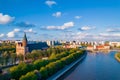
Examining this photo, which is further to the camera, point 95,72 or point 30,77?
point 95,72

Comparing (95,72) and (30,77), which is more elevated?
(30,77)

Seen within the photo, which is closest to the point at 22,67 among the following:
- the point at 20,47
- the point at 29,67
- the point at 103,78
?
the point at 29,67

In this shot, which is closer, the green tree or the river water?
the green tree

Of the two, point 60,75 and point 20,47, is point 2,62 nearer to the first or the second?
point 60,75

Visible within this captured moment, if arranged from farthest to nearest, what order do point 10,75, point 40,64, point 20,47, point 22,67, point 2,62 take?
1. point 20,47
2. point 2,62
3. point 40,64
4. point 22,67
5. point 10,75

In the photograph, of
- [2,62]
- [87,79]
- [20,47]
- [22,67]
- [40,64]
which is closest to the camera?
[22,67]

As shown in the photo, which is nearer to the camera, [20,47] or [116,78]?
[116,78]

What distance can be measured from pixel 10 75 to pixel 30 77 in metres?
1.83

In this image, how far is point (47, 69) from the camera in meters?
20.1

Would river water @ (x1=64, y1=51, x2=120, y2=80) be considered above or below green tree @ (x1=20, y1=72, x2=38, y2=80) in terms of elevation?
below

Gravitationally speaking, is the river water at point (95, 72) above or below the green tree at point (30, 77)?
below

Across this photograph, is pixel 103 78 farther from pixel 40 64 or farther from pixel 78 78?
pixel 40 64

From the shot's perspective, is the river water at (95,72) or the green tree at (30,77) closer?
the green tree at (30,77)

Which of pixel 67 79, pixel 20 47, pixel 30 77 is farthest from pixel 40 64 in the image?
pixel 20 47
